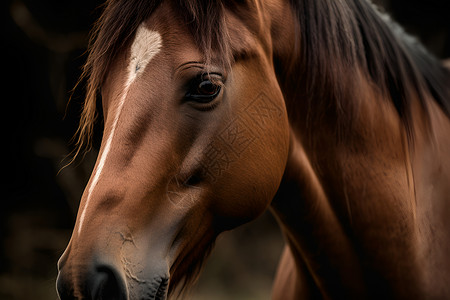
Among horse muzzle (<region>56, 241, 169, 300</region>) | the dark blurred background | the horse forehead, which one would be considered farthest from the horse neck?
the dark blurred background

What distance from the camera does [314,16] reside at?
127 centimetres

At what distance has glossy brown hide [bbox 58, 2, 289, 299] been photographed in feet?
3.02

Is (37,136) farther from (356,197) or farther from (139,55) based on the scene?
(356,197)

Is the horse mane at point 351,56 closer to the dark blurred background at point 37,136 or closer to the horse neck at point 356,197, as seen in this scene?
the horse neck at point 356,197

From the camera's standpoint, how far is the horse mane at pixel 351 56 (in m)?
1.26

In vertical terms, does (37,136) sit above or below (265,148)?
below

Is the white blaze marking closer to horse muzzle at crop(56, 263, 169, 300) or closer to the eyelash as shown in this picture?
the eyelash

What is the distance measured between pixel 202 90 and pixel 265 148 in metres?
0.23

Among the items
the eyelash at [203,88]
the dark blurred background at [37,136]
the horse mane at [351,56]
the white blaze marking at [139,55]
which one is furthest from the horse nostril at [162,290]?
the dark blurred background at [37,136]

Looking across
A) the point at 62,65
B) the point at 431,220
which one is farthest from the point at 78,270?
the point at 62,65

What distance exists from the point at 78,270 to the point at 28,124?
12.3 feet

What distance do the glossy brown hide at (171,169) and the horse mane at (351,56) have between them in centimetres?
15

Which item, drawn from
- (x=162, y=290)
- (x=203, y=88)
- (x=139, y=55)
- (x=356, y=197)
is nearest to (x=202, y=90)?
(x=203, y=88)

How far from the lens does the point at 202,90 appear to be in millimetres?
1066
